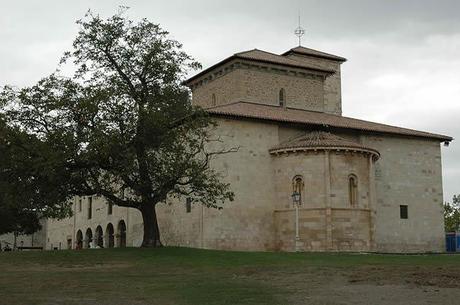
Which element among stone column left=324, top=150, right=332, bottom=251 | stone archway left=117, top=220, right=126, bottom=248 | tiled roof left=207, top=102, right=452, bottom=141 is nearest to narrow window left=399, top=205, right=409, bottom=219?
tiled roof left=207, top=102, right=452, bottom=141

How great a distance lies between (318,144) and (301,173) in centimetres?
208

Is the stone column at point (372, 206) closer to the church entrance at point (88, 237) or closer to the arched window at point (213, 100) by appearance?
the arched window at point (213, 100)

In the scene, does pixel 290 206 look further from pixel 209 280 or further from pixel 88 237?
pixel 88 237

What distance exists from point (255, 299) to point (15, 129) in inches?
701

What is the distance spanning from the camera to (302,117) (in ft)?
145

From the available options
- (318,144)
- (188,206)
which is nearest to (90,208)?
(188,206)

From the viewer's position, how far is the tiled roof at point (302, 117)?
41031 millimetres

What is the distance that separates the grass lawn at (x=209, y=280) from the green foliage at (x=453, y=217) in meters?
58.8

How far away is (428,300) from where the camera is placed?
15242 mm

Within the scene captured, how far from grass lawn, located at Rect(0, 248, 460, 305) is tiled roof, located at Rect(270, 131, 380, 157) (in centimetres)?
1131

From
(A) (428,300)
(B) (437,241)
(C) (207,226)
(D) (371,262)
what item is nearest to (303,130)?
(C) (207,226)

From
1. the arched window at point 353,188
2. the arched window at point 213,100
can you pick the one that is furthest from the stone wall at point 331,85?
the arched window at point 353,188

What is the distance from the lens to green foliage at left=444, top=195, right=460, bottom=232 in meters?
82.8

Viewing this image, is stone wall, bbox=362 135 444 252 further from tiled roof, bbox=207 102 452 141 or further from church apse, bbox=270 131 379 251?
church apse, bbox=270 131 379 251
